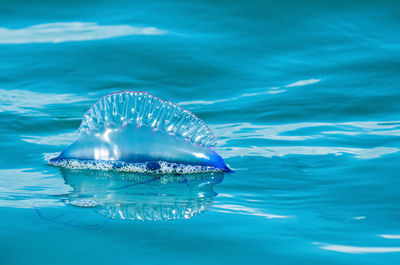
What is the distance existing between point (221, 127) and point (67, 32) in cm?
346

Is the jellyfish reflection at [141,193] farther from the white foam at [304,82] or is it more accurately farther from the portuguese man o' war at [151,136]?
the white foam at [304,82]

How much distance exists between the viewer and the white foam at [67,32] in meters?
7.88

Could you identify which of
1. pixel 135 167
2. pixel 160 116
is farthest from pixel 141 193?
pixel 160 116

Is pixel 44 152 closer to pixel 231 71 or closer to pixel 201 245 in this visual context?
pixel 201 245

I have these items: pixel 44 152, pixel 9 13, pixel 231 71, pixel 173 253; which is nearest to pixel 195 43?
pixel 231 71

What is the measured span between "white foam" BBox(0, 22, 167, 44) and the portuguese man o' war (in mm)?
3811

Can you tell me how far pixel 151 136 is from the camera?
413 centimetres

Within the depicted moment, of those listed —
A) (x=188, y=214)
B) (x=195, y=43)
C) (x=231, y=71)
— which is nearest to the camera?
(x=188, y=214)

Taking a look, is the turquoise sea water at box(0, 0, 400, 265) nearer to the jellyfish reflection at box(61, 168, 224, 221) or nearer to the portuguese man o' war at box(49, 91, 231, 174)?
the jellyfish reflection at box(61, 168, 224, 221)

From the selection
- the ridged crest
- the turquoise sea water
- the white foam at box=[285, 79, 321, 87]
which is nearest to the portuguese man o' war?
the ridged crest

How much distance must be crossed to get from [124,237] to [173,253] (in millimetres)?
271

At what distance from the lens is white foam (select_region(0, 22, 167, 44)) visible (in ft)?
25.8

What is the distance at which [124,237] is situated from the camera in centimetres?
300

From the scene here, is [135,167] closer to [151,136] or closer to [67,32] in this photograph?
[151,136]
